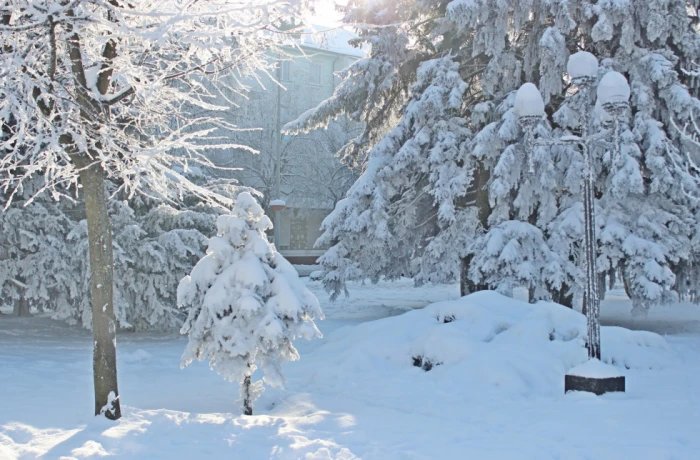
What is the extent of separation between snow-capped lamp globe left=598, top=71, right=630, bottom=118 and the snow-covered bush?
4.54m

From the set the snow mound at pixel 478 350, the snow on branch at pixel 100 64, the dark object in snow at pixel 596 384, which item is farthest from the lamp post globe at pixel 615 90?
the snow on branch at pixel 100 64

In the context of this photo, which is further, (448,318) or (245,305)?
(448,318)

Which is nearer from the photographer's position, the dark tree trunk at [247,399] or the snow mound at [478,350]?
the dark tree trunk at [247,399]

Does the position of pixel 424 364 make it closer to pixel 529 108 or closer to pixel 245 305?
pixel 245 305

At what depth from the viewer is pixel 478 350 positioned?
9.65 m

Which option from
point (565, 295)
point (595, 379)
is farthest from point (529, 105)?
point (565, 295)

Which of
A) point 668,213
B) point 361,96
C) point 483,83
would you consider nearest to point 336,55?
point 361,96

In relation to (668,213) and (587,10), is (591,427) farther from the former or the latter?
(587,10)

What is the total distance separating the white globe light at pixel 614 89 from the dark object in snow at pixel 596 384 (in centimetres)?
354

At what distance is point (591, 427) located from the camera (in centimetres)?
659

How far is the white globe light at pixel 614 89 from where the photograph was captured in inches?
309

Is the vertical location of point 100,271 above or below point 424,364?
above

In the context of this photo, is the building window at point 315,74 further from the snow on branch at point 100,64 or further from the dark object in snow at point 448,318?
the snow on branch at point 100,64

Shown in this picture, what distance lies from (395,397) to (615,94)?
4.89 meters
